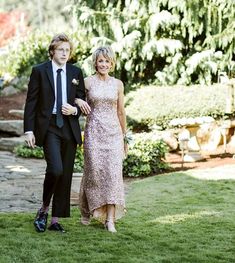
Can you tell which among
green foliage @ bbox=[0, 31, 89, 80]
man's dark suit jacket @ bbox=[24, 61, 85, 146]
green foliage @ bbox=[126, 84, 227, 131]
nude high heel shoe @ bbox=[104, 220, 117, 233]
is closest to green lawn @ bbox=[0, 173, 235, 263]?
nude high heel shoe @ bbox=[104, 220, 117, 233]

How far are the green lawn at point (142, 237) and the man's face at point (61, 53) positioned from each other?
4.59ft

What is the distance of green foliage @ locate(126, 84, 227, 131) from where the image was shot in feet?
40.4

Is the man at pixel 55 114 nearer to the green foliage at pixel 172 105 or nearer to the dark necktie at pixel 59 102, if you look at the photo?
the dark necktie at pixel 59 102

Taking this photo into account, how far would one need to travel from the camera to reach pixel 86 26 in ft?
45.5

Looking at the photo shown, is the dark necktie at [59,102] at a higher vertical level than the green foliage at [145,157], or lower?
higher

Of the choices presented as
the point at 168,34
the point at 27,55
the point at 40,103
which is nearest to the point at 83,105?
the point at 40,103

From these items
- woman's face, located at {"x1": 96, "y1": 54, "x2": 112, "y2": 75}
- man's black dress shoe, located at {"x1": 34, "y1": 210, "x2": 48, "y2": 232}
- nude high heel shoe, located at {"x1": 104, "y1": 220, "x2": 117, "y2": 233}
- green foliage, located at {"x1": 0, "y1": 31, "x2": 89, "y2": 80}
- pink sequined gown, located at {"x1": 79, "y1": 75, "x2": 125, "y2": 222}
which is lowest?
nude high heel shoe, located at {"x1": 104, "y1": 220, "x2": 117, "y2": 233}

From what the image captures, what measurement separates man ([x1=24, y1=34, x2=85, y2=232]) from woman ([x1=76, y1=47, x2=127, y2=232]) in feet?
0.79

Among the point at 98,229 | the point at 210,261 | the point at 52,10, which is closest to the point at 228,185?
the point at 98,229

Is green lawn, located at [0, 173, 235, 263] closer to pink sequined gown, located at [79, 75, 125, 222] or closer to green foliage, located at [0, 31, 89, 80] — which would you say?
pink sequined gown, located at [79, 75, 125, 222]

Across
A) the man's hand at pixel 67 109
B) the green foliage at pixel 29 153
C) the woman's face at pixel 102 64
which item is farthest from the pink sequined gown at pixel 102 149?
the green foliage at pixel 29 153

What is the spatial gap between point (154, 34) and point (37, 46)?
207 inches

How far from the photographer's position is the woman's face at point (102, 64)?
15.9ft

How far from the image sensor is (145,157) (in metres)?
9.37
